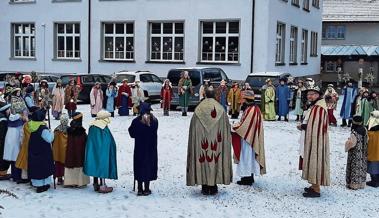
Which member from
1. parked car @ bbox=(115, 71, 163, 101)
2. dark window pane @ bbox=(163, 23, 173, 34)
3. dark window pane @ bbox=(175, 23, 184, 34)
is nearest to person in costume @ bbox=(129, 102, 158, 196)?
parked car @ bbox=(115, 71, 163, 101)

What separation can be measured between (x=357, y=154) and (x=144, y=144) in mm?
3704

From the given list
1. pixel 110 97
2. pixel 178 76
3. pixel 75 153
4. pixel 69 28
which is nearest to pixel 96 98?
pixel 110 97

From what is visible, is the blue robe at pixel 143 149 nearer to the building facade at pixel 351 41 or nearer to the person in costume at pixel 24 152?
the person in costume at pixel 24 152

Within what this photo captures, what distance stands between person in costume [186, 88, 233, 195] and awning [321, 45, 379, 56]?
1578 inches

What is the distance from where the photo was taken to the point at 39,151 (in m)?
8.70

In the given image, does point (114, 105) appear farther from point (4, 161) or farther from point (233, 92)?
point (4, 161)

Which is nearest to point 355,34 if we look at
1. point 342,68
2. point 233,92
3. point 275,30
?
point 342,68

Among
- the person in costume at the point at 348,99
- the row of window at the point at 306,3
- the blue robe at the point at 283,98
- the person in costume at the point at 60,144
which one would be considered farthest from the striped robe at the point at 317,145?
the row of window at the point at 306,3

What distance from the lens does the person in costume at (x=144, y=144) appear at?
8.67m

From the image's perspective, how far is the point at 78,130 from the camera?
8.99 meters

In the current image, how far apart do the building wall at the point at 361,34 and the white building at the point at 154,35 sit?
13187 mm

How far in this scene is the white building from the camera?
27078 mm

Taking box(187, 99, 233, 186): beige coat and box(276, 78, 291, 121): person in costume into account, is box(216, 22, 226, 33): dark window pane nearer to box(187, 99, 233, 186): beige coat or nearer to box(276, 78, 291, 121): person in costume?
box(276, 78, 291, 121): person in costume

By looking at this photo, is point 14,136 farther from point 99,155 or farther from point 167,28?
point 167,28
